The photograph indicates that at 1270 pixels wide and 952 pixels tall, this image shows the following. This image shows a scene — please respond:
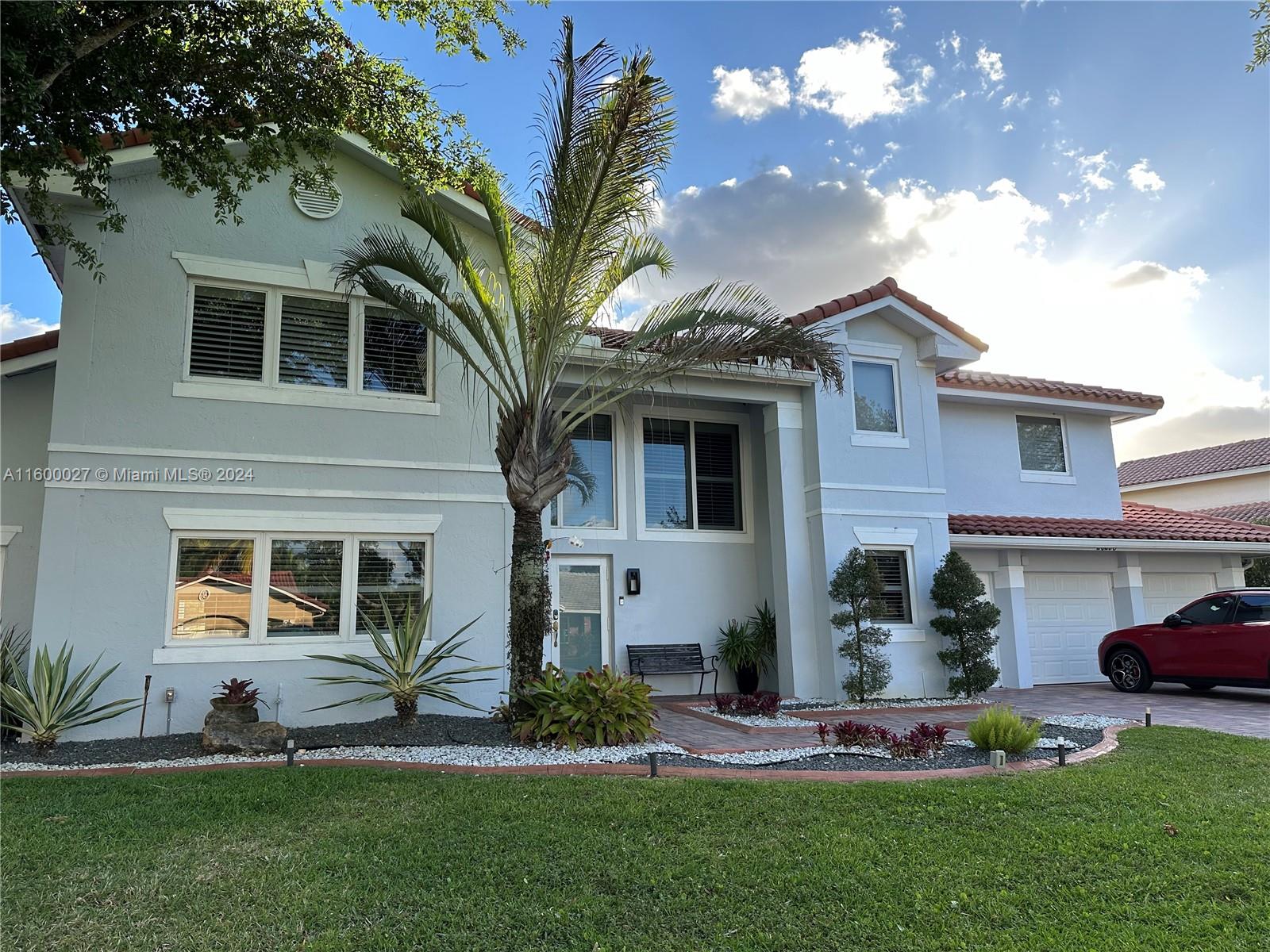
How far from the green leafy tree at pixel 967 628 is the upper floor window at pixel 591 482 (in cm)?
543

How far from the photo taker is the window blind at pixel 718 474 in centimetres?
1386

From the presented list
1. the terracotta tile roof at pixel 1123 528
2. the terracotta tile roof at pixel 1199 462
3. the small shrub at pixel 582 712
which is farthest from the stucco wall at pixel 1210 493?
the small shrub at pixel 582 712

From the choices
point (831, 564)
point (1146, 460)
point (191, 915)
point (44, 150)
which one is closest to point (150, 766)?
point (191, 915)

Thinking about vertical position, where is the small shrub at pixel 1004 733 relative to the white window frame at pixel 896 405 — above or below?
below

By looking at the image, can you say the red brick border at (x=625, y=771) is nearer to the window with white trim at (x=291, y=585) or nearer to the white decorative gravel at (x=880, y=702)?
the window with white trim at (x=291, y=585)

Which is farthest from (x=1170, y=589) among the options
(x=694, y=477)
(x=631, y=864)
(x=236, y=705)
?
(x=236, y=705)

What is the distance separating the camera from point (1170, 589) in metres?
16.3

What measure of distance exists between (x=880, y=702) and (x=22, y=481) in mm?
12123

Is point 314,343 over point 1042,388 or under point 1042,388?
under

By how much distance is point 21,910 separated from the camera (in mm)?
3998

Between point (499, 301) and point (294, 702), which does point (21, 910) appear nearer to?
point (294, 702)

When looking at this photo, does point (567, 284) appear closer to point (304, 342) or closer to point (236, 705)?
point (304, 342)

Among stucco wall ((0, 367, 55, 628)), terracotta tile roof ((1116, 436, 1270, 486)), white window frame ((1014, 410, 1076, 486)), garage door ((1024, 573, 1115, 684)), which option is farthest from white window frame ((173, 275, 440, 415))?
terracotta tile roof ((1116, 436, 1270, 486))

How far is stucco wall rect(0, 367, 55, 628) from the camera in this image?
9.84 meters
